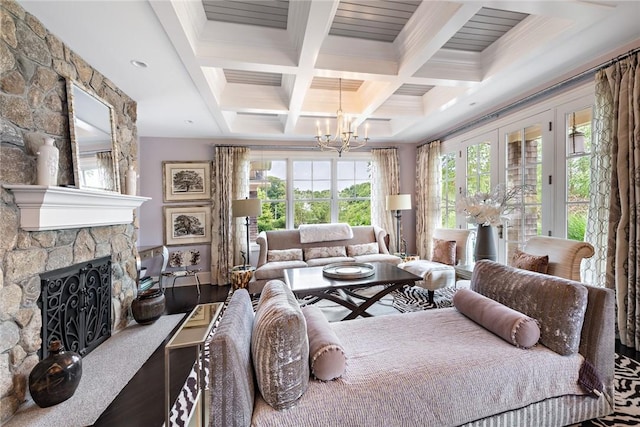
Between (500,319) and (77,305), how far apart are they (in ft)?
9.95

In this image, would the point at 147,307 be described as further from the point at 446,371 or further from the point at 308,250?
the point at 446,371

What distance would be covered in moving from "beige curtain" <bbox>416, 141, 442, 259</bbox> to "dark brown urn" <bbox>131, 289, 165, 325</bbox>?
410 centimetres

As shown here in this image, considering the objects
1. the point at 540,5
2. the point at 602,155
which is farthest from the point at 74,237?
the point at 602,155

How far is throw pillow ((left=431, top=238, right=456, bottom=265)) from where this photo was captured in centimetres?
380

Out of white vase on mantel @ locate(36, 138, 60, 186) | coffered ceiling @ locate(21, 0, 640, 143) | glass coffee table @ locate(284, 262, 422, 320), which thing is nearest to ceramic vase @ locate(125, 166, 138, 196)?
coffered ceiling @ locate(21, 0, 640, 143)

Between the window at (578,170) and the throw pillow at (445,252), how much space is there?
4.13ft

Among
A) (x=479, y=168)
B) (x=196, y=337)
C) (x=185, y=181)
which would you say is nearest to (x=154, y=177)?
(x=185, y=181)

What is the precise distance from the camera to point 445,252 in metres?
3.86

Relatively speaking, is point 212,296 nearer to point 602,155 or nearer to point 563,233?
point 563,233

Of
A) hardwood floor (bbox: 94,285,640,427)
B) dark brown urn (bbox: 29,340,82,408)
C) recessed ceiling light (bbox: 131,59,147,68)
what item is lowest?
hardwood floor (bbox: 94,285,640,427)

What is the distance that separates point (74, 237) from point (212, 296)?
213 centimetres

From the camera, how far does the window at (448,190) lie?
15.1 feet

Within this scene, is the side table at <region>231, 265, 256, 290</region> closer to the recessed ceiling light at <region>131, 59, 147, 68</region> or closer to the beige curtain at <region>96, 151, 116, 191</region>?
the beige curtain at <region>96, 151, 116, 191</region>

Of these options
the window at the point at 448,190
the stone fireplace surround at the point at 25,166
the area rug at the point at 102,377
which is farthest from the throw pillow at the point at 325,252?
the stone fireplace surround at the point at 25,166
